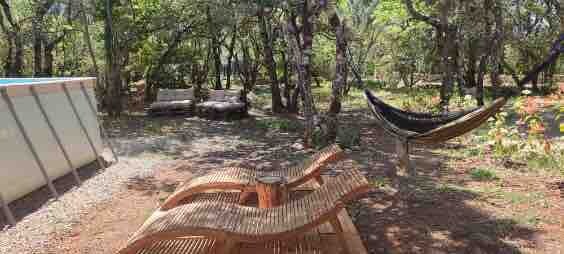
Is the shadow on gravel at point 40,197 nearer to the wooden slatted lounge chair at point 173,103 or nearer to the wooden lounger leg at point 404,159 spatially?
the wooden lounger leg at point 404,159

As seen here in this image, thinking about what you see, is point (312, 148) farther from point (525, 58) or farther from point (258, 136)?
point (525, 58)

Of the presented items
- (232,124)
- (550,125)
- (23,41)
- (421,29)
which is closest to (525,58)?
(421,29)

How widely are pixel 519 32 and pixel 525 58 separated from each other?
1.11 m

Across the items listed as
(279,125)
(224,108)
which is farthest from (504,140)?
(224,108)

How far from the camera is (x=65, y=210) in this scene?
4.86 m

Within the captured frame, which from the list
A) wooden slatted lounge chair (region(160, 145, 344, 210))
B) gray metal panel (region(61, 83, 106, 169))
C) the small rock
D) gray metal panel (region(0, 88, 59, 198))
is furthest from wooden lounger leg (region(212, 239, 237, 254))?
the small rock

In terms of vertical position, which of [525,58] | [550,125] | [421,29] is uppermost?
[421,29]

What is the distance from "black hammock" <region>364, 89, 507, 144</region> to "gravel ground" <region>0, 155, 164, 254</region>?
138 inches

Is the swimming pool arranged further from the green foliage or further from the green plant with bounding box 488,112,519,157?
the green plant with bounding box 488,112,519,157

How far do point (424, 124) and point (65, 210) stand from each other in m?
4.50

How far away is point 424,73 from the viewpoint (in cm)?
2320

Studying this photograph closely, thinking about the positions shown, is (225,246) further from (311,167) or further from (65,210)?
(65,210)

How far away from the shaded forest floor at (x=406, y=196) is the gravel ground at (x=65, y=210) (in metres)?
0.12

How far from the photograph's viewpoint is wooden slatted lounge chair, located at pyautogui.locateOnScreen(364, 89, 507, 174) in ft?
16.7
